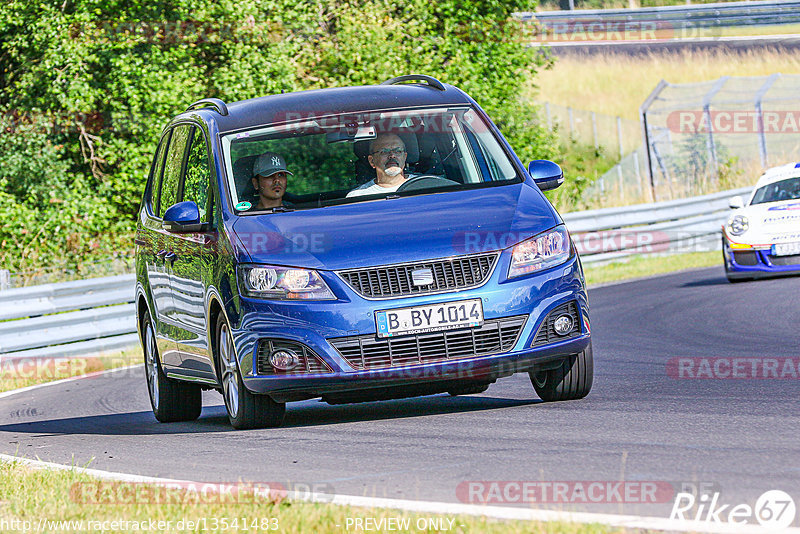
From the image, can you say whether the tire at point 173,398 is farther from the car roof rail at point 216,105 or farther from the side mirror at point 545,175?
the side mirror at point 545,175

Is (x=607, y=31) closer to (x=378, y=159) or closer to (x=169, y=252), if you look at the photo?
(x=169, y=252)

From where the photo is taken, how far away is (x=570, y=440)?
6512mm

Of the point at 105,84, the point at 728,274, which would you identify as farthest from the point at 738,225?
the point at 105,84

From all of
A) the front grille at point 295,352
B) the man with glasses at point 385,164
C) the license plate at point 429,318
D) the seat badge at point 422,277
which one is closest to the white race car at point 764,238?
the man with glasses at point 385,164

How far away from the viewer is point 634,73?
45469mm

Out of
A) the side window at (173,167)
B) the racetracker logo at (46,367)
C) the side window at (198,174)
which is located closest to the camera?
the side window at (198,174)

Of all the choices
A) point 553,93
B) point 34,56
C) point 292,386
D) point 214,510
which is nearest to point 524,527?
point 214,510

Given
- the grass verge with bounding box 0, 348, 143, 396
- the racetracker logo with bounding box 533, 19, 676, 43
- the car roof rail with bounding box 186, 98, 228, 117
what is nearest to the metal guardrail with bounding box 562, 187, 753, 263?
the grass verge with bounding box 0, 348, 143, 396

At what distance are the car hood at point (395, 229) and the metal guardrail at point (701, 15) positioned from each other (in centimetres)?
4361

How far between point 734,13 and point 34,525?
49.0m

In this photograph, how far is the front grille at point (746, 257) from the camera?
17.3m

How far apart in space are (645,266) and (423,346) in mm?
15063

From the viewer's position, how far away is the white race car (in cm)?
1709

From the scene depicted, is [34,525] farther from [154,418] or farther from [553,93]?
[553,93]
